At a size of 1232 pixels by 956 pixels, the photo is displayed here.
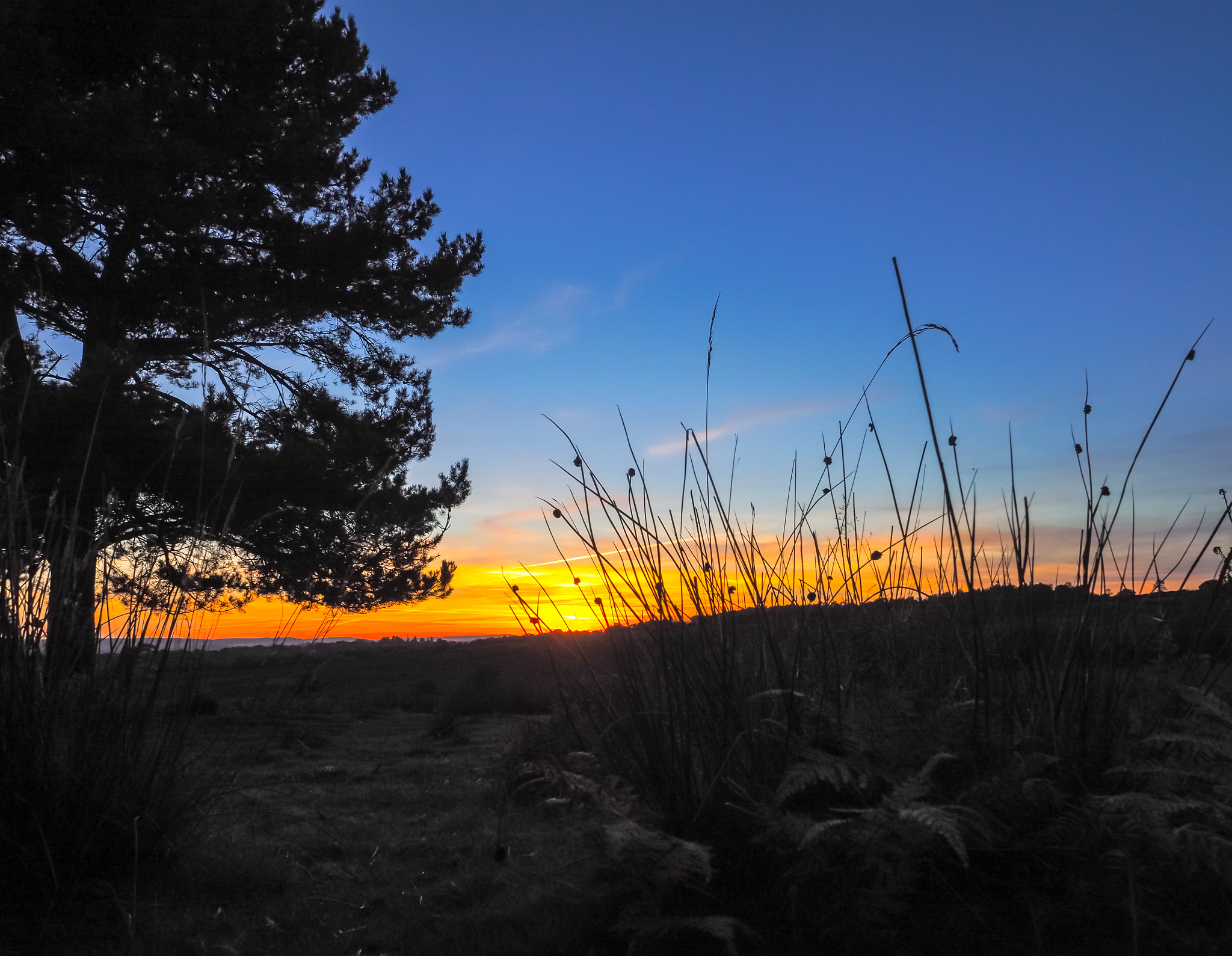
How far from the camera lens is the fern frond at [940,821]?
1.11 meters

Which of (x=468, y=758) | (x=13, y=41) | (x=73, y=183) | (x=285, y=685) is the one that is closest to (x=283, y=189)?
(x=73, y=183)

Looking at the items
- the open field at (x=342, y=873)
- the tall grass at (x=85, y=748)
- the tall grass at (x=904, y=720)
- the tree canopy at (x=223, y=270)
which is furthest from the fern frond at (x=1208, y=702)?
the tree canopy at (x=223, y=270)

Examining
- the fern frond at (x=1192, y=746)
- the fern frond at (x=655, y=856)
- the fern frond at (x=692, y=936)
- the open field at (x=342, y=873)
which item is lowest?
the open field at (x=342, y=873)

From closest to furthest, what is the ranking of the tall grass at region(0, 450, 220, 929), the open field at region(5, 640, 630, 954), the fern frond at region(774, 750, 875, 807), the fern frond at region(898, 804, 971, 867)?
the fern frond at region(898, 804, 971, 867)
the fern frond at region(774, 750, 875, 807)
the open field at region(5, 640, 630, 954)
the tall grass at region(0, 450, 220, 929)

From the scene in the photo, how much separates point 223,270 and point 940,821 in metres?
9.69

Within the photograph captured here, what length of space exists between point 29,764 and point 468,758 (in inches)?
109

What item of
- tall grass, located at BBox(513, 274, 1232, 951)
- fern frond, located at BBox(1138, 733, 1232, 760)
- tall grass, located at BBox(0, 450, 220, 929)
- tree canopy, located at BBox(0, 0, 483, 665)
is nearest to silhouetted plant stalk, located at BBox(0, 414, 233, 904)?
tall grass, located at BBox(0, 450, 220, 929)

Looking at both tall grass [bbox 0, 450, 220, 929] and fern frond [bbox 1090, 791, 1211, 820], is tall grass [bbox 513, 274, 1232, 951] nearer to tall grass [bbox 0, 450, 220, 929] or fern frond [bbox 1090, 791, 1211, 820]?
fern frond [bbox 1090, 791, 1211, 820]

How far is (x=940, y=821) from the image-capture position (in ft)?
3.80

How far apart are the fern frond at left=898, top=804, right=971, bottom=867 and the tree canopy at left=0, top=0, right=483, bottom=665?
627 cm

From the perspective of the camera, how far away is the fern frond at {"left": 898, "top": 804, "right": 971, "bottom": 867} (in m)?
1.11

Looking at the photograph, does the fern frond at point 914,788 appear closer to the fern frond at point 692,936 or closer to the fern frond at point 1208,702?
the fern frond at point 692,936

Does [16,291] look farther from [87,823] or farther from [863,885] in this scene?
[863,885]

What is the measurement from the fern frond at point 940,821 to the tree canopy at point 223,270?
20.6ft
